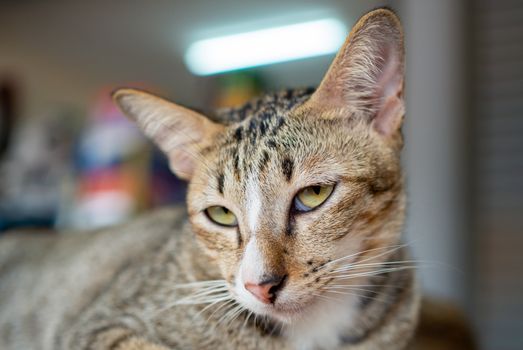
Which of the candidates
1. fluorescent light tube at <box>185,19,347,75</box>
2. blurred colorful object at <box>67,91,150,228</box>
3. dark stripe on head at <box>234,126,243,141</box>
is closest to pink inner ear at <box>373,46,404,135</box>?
dark stripe on head at <box>234,126,243,141</box>

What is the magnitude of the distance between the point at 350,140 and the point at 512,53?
224 centimetres

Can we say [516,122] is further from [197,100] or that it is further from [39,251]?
[39,251]

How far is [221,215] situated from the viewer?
1.23 meters

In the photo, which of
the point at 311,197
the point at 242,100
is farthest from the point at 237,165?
the point at 242,100

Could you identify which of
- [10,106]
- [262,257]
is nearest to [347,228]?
[262,257]

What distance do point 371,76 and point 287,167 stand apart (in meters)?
0.26

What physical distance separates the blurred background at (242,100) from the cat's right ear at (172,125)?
1.22 m

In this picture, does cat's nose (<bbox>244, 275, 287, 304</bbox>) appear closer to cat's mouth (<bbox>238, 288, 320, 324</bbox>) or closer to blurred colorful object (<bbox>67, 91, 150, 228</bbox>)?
cat's mouth (<bbox>238, 288, 320, 324</bbox>)

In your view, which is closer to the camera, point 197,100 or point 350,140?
A: point 350,140

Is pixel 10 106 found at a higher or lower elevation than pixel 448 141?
higher

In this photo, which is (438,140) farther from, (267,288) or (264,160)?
(267,288)

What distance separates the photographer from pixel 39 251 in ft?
6.79

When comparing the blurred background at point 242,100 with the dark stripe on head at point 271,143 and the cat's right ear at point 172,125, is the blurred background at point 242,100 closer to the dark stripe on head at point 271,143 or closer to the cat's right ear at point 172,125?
the cat's right ear at point 172,125

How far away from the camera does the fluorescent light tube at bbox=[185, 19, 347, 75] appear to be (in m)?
3.64
